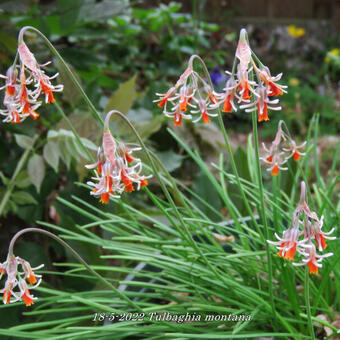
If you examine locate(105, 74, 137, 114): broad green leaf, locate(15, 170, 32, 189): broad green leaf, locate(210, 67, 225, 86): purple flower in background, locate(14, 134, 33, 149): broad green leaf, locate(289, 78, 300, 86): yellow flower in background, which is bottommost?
locate(289, 78, 300, 86): yellow flower in background

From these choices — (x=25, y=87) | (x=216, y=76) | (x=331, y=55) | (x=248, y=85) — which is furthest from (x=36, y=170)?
(x=331, y=55)

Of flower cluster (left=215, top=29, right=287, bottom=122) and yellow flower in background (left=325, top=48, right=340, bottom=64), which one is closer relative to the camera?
flower cluster (left=215, top=29, right=287, bottom=122)

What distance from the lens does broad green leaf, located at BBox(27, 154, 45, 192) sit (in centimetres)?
100

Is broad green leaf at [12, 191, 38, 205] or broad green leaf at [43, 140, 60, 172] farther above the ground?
broad green leaf at [43, 140, 60, 172]

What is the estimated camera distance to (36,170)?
101 cm

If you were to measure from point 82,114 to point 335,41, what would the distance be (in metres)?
4.30

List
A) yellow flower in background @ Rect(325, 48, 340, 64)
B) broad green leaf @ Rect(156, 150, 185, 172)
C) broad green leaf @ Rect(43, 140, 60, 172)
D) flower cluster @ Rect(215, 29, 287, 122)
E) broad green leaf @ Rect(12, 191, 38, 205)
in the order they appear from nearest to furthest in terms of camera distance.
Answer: flower cluster @ Rect(215, 29, 287, 122) < broad green leaf @ Rect(43, 140, 60, 172) < broad green leaf @ Rect(12, 191, 38, 205) < broad green leaf @ Rect(156, 150, 185, 172) < yellow flower in background @ Rect(325, 48, 340, 64)

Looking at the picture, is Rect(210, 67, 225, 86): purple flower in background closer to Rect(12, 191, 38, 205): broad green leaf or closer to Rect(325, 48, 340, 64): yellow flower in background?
Rect(12, 191, 38, 205): broad green leaf

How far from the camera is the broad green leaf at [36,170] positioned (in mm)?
1001

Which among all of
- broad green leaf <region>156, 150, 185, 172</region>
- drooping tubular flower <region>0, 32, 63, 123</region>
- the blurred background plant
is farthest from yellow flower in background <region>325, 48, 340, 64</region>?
drooping tubular flower <region>0, 32, 63, 123</region>

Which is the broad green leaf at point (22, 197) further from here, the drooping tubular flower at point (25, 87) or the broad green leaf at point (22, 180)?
the drooping tubular flower at point (25, 87)

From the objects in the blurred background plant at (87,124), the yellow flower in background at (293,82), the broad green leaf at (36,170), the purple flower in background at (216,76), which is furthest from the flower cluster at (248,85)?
the yellow flower in background at (293,82)

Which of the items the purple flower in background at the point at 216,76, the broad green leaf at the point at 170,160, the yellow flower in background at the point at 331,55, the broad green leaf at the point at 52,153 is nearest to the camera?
the broad green leaf at the point at 52,153

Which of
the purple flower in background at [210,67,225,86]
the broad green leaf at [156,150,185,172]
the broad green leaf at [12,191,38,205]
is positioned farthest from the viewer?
the purple flower in background at [210,67,225,86]
